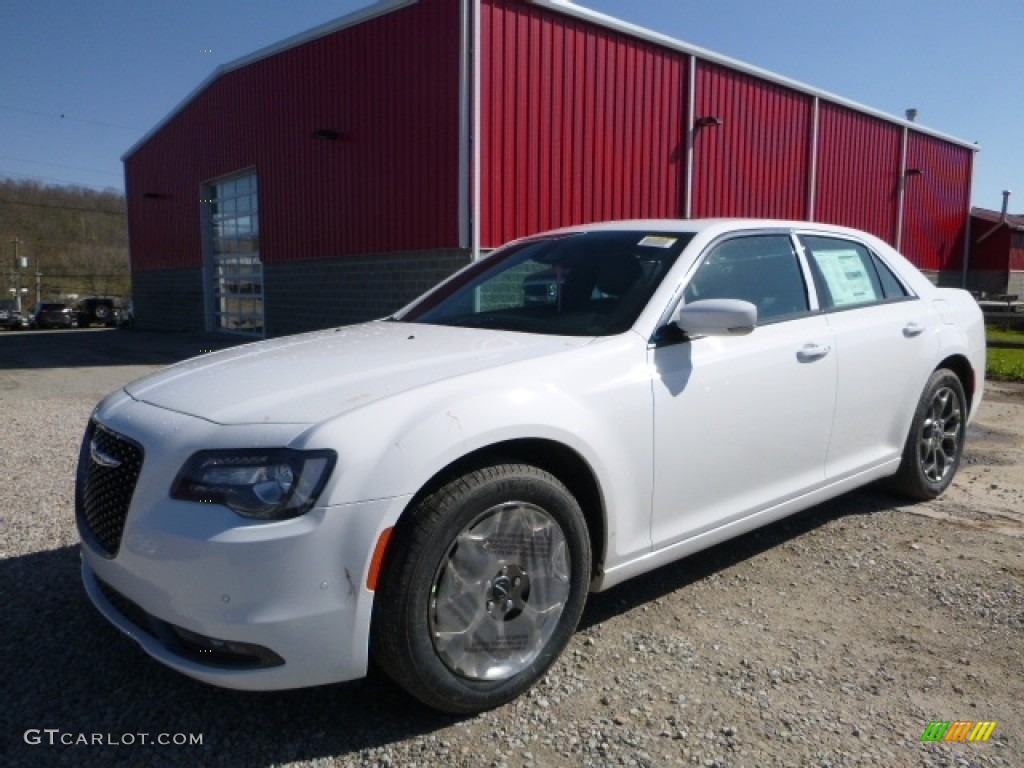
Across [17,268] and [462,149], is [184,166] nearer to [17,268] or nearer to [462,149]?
[462,149]

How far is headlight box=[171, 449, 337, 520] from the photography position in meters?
A: 2.03

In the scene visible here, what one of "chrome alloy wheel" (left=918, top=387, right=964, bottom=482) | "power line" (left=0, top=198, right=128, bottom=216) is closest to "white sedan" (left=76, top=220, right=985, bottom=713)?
"chrome alloy wheel" (left=918, top=387, right=964, bottom=482)

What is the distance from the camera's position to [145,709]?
7.93 feet

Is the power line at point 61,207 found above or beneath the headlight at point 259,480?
above

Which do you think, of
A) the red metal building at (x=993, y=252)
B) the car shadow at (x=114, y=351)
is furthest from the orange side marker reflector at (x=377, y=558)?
the red metal building at (x=993, y=252)

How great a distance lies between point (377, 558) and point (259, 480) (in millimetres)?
374

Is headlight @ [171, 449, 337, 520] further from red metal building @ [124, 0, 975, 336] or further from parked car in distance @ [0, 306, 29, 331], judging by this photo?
parked car in distance @ [0, 306, 29, 331]

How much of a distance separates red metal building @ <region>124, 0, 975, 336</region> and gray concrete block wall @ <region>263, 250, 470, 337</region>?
0.04 metres

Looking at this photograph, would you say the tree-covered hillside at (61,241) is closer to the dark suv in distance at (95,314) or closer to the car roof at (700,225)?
the dark suv in distance at (95,314)

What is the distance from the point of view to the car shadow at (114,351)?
12.5 meters

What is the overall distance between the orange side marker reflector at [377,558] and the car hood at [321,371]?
357 mm

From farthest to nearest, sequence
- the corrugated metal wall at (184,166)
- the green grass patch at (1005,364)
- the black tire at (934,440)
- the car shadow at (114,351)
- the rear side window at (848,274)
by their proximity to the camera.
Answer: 1. the corrugated metal wall at (184,166)
2. the car shadow at (114,351)
3. the green grass patch at (1005,364)
4. the black tire at (934,440)
5. the rear side window at (848,274)

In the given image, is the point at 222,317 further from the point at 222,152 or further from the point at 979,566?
the point at 979,566

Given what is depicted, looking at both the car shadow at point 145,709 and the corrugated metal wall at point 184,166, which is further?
the corrugated metal wall at point 184,166
